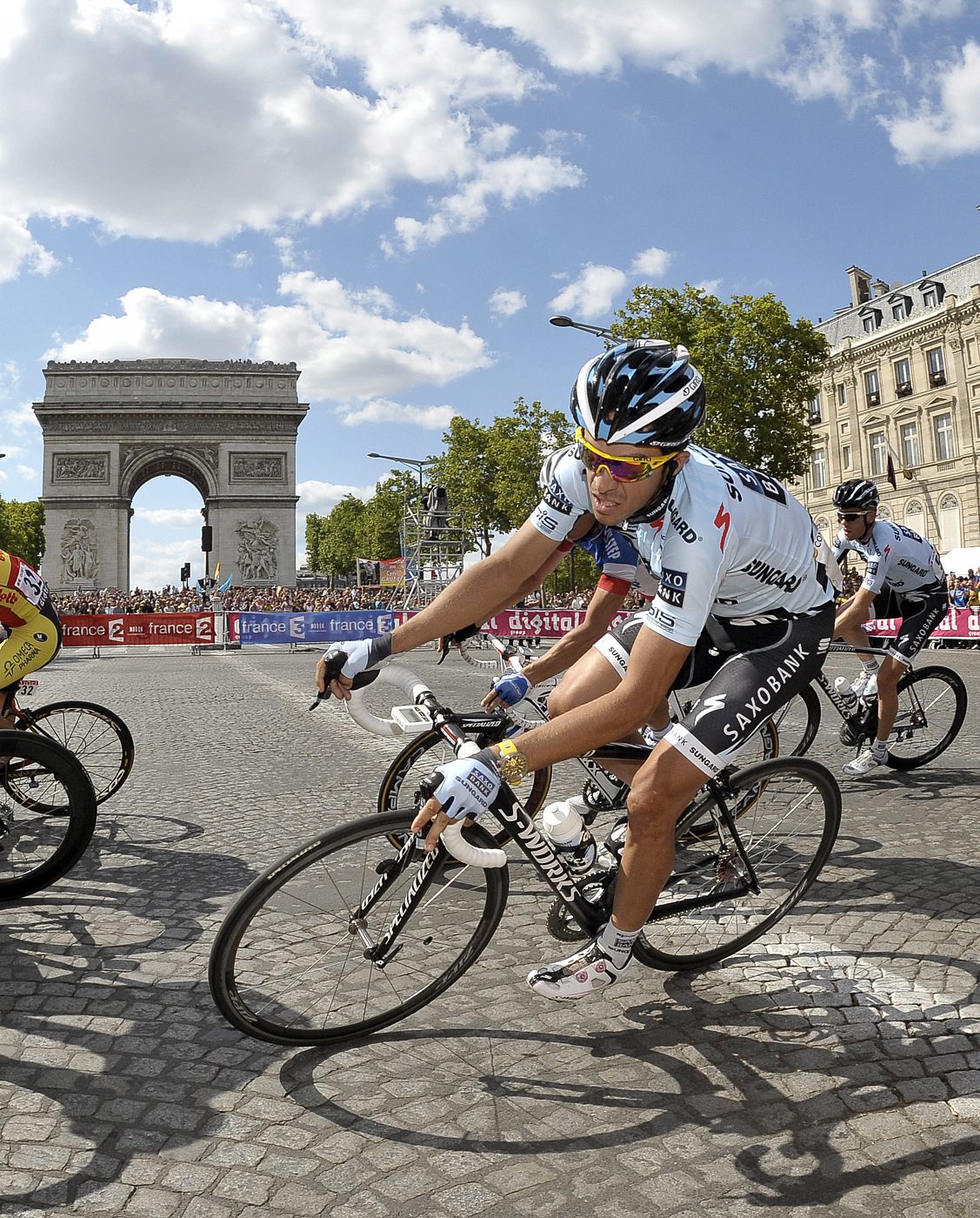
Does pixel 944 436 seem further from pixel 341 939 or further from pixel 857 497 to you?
pixel 341 939

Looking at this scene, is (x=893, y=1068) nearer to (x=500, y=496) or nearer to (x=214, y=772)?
(x=214, y=772)

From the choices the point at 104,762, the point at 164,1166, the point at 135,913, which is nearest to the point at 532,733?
the point at 164,1166

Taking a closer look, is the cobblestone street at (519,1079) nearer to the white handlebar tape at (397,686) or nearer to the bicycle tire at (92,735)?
the white handlebar tape at (397,686)

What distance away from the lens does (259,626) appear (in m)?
30.3

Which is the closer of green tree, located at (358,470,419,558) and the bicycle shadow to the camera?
the bicycle shadow

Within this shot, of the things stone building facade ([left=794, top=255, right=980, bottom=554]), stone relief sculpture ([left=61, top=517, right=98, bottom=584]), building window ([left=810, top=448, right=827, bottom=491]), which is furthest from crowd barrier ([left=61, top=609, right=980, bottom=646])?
building window ([left=810, top=448, right=827, bottom=491])

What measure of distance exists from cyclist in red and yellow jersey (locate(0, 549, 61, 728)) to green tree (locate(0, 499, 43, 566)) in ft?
229

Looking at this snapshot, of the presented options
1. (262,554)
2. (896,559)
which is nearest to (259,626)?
(896,559)

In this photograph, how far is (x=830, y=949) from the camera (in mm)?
3402

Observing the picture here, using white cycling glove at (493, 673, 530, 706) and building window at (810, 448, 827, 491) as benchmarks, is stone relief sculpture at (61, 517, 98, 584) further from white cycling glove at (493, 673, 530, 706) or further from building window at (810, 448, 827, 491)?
white cycling glove at (493, 673, 530, 706)

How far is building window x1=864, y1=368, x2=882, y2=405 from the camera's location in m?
54.1

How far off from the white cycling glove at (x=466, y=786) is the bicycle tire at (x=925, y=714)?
5.04 m

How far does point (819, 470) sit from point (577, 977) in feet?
198

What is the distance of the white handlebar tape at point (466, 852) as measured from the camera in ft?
8.05
